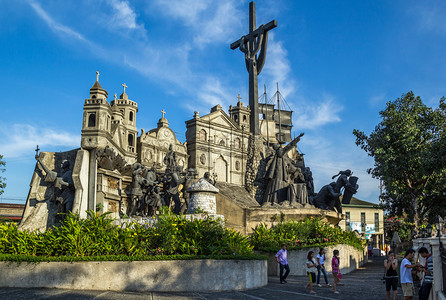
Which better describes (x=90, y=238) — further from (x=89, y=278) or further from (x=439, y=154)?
(x=439, y=154)

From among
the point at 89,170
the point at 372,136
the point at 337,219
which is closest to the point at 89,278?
the point at 89,170

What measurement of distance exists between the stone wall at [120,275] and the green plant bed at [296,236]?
218 inches

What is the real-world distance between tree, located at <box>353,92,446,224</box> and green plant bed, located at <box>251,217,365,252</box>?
338 inches

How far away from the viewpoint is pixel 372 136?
1048 inches

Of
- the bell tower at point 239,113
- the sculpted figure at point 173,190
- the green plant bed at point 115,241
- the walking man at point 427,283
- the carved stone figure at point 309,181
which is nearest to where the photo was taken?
the walking man at point 427,283

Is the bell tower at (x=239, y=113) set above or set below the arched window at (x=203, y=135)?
above

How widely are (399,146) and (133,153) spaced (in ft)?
69.3

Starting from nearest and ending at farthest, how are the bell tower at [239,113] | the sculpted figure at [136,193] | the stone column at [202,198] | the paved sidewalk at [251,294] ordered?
the paved sidewalk at [251,294], the stone column at [202,198], the sculpted figure at [136,193], the bell tower at [239,113]

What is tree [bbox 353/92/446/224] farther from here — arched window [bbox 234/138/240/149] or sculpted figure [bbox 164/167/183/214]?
arched window [bbox 234/138/240/149]

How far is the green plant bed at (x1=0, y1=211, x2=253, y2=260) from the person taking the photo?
11.6 metres

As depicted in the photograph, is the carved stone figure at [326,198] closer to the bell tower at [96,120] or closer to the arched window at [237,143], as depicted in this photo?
the bell tower at [96,120]

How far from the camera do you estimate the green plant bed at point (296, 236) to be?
16953mm

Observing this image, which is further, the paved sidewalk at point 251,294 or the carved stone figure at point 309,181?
the carved stone figure at point 309,181

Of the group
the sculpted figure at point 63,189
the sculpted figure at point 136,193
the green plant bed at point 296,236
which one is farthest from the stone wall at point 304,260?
the sculpted figure at point 63,189
